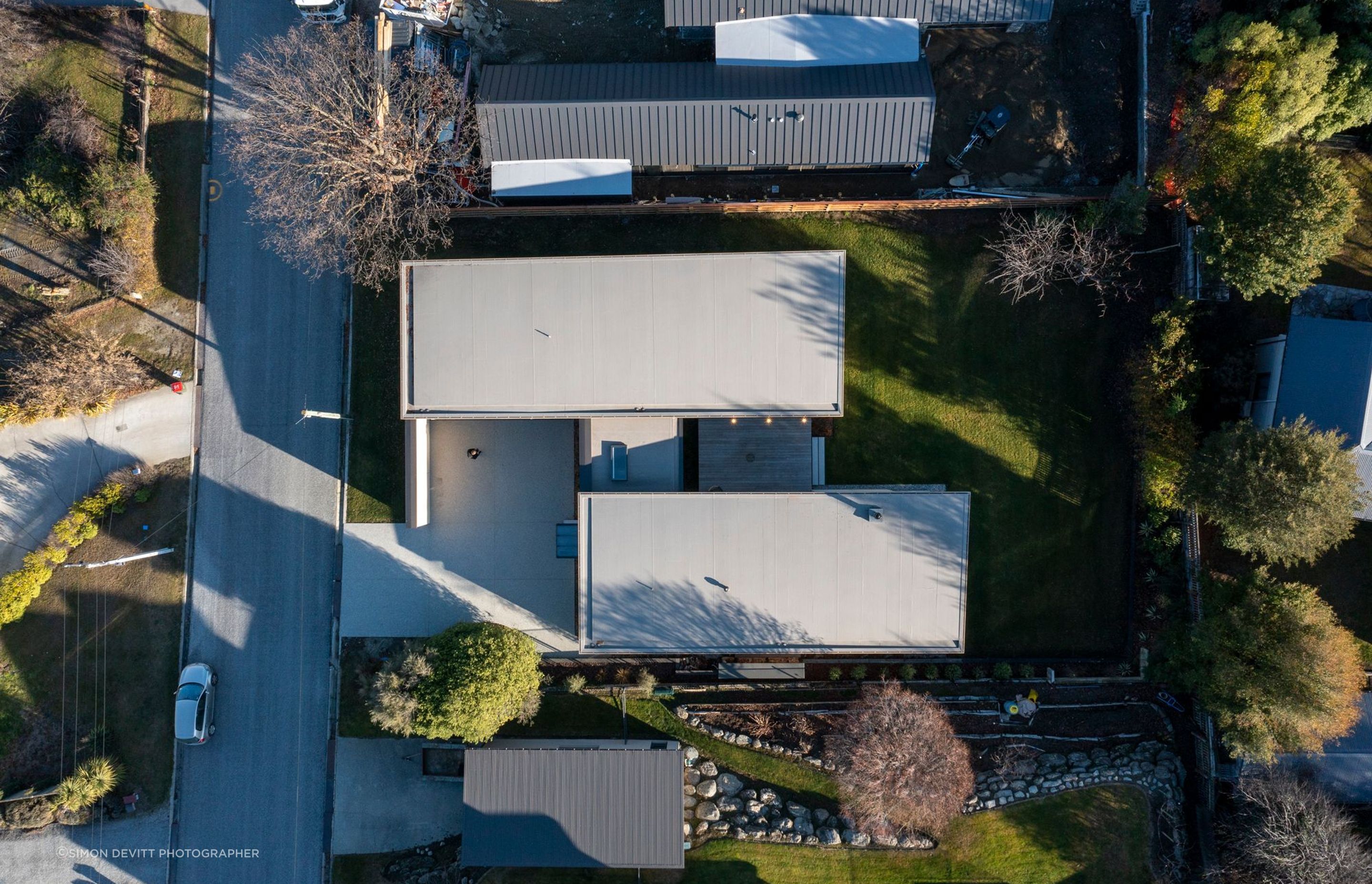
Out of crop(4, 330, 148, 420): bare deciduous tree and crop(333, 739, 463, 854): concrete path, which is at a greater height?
crop(4, 330, 148, 420): bare deciduous tree

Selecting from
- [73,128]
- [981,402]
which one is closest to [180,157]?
[73,128]

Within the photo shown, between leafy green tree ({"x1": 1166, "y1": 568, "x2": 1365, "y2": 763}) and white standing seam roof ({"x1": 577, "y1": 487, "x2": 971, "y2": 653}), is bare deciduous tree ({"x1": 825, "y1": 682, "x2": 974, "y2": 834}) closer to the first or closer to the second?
white standing seam roof ({"x1": 577, "y1": 487, "x2": 971, "y2": 653})

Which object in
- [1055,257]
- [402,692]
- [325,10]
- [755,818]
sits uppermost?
[325,10]

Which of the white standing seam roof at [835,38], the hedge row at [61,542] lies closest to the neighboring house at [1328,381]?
the white standing seam roof at [835,38]

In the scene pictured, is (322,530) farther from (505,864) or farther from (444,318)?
(505,864)

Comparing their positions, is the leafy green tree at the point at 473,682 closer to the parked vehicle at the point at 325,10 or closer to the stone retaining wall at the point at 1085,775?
the stone retaining wall at the point at 1085,775

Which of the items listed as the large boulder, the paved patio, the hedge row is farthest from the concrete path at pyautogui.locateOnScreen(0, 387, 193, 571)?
the large boulder

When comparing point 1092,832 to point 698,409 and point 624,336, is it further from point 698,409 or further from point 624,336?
point 624,336

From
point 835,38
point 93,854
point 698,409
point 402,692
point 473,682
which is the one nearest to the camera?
point 473,682
